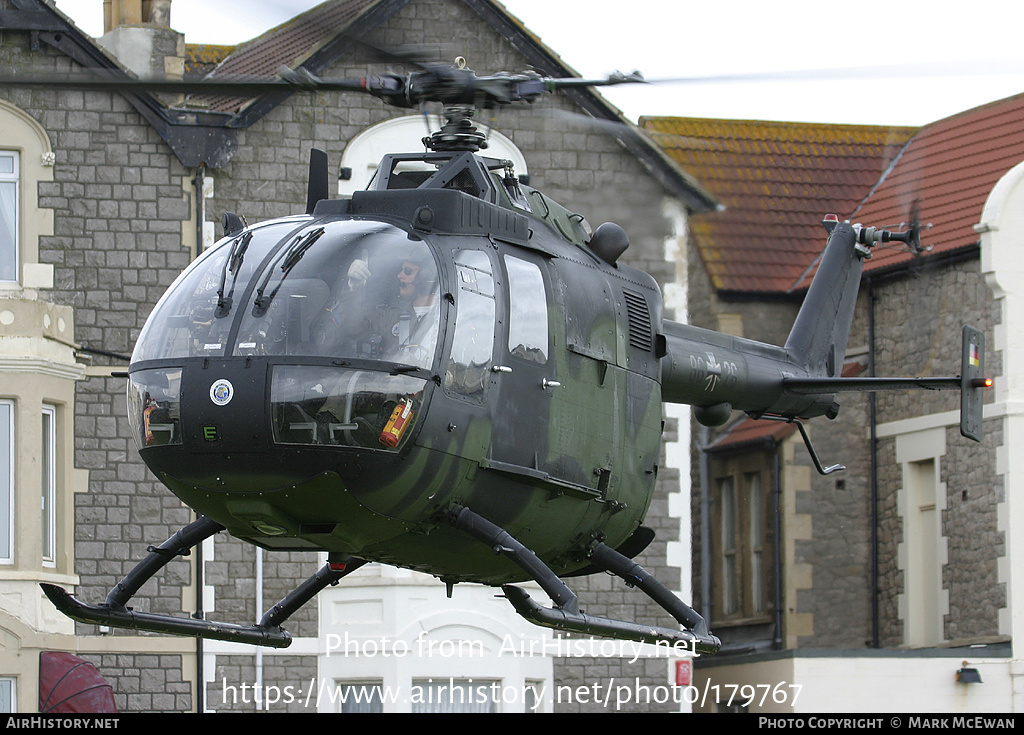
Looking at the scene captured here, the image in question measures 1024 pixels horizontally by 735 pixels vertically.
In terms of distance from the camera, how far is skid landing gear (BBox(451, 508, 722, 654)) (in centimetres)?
1113

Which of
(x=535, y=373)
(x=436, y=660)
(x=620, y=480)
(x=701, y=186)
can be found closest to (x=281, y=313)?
(x=535, y=373)

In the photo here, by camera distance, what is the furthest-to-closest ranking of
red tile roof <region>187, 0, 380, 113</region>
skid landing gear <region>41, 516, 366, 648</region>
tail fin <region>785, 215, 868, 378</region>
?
1. red tile roof <region>187, 0, 380, 113</region>
2. tail fin <region>785, 215, 868, 378</region>
3. skid landing gear <region>41, 516, 366, 648</region>

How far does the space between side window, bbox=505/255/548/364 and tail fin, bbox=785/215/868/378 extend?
15.3 ft

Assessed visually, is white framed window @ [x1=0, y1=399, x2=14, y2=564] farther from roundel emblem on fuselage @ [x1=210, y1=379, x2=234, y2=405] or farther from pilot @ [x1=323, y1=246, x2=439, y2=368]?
pilot @ [x1=323, y1=246, x2=439, y2=368]

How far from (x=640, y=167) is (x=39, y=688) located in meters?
9.17

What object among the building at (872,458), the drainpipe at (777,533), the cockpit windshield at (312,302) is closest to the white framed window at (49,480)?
the building at (872,458)

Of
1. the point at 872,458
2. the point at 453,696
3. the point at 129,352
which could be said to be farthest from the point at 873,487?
the point at 129,352

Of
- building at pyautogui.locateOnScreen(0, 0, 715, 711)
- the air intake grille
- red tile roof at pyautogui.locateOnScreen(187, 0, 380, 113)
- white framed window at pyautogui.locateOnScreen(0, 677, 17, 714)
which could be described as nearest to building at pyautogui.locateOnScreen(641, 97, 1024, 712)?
building at pyautogui.locateOnScreen(0, 0, 715, 711)

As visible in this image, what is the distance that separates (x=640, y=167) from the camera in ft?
76.2

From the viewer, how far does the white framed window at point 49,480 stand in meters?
21.3

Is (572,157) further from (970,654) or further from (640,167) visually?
(970,654)

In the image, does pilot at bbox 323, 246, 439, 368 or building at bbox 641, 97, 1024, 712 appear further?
building at bbox 641, 97, 1024, 712

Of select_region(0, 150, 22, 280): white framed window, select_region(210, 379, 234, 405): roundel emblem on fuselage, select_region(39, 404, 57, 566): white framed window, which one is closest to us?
select_region(210, 379, 234, 405): roundel emblem on fuselage

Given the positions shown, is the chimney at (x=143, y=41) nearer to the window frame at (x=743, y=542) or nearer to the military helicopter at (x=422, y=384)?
the window frame at (x=743, y=542)
